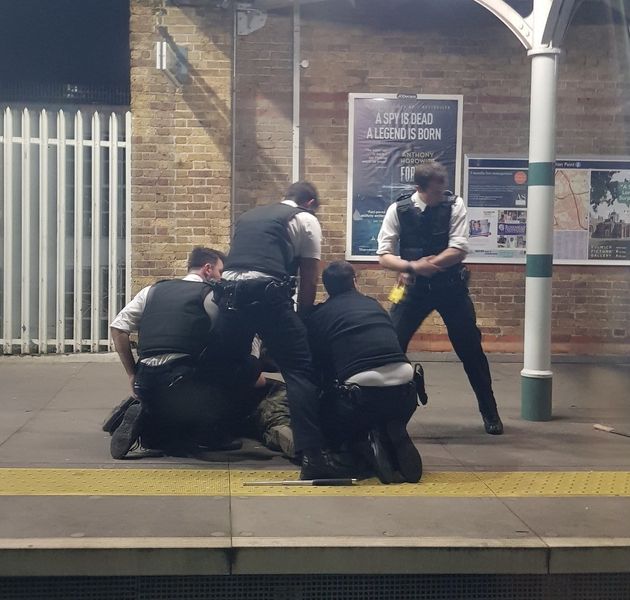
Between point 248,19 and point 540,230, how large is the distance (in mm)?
4044

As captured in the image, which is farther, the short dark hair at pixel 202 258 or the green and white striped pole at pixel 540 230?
the green and white striped pole at pixel 540 230

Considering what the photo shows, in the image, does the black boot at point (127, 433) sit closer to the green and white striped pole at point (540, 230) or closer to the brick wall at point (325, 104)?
the green and white striped pole at point (540, 230)

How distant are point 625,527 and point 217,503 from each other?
203 centimetres

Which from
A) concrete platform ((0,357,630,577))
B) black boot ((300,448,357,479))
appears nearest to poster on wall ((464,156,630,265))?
concrete platform ((0,357,630,577))

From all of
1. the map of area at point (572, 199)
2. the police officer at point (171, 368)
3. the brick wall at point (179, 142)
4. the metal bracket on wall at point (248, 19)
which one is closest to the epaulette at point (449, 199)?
the police officer at point (171, 368)

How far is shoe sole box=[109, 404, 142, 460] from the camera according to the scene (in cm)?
576

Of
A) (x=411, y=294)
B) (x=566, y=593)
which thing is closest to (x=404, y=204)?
(x=411, y=294)

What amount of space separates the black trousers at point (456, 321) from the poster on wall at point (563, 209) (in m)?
3.20

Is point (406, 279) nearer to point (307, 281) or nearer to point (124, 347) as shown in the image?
point (307, 281)

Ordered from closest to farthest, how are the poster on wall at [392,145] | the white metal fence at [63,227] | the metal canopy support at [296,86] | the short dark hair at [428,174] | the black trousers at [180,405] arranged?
the black trousers at [180,405]
the short dark hair at [428,174]
the white metal fence at [63,227]
the metal canopy support at [296,86]
the poster on wall at [392,145]

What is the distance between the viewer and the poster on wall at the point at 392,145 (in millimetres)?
9555

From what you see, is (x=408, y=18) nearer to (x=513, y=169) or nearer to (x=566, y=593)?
(x=513, y=169)

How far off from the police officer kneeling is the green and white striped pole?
1.80 meters

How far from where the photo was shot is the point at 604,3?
9.47m
